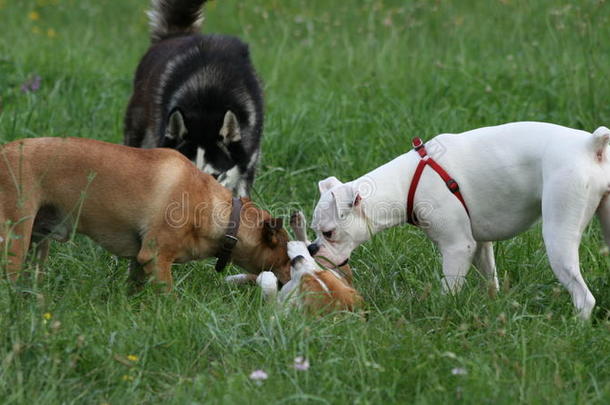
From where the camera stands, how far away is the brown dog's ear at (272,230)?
177 inches

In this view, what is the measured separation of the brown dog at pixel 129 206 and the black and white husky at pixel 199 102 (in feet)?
3.22

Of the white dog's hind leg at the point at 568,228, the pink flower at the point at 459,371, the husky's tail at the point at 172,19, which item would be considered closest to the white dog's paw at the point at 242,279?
the white dog's hind leg at the point at 568,228

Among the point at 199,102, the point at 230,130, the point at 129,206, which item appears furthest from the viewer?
the point at 199,102

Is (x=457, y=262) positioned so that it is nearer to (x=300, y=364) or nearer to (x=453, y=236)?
(x=453, y=236)

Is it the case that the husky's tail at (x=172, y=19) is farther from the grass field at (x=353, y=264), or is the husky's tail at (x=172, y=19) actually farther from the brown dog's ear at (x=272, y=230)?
the brown dog's ear at (x=272, y=230)

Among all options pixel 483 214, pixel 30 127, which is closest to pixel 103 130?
pixel 30 127

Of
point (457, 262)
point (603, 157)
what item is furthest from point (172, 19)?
point (603, 157)

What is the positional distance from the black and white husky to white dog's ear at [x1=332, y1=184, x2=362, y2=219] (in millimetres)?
1308

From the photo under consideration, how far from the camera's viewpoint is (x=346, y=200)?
4.33 metres

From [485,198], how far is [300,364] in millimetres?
1425

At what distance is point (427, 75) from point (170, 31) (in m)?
2.08

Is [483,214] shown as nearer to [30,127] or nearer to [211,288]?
[211,288]

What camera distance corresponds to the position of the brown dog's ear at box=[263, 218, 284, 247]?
14.8 feet

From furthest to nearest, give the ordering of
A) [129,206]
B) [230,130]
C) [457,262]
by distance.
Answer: [230,130] → [129,206] → [457,262]
